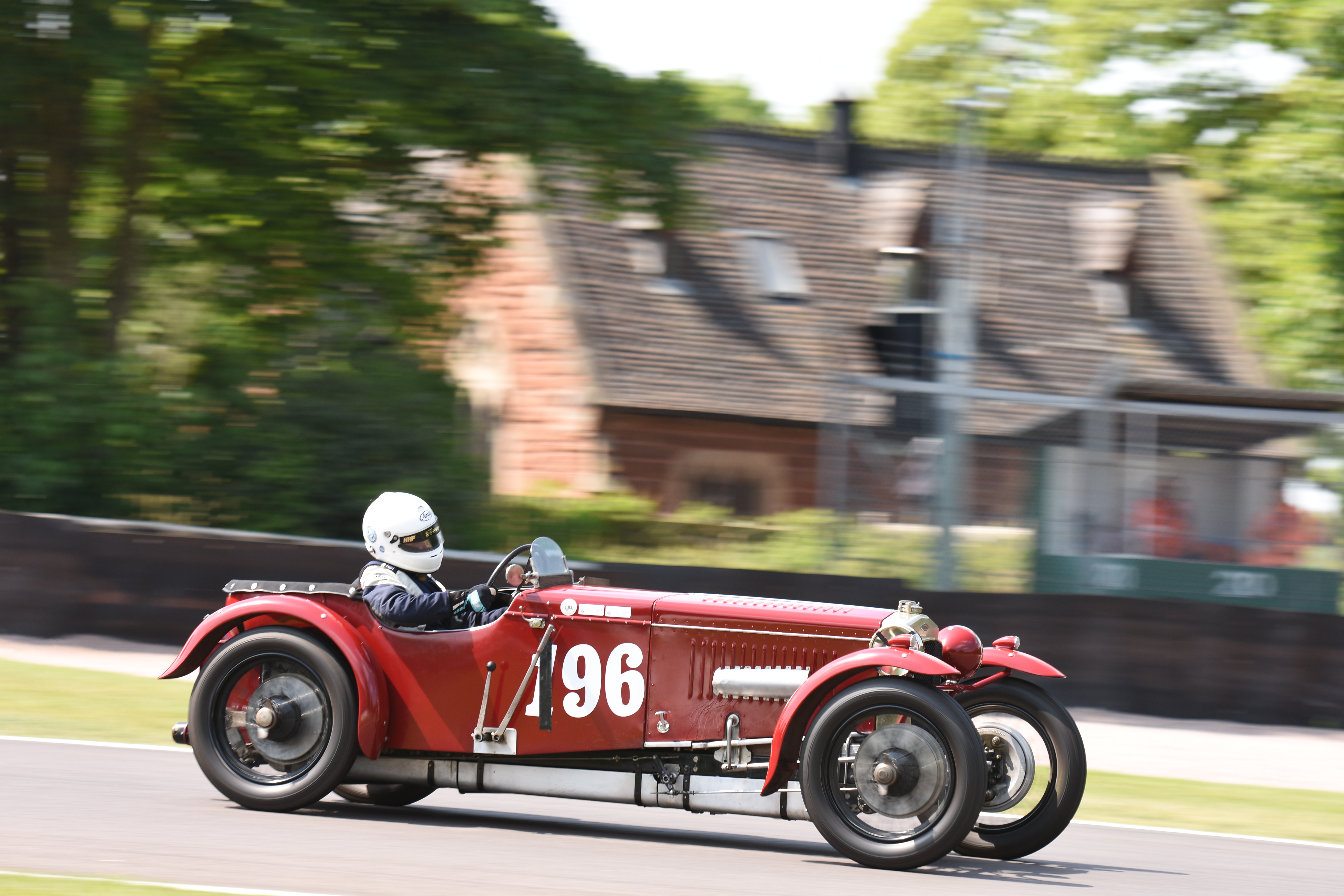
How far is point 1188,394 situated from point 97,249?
1151 centimetres

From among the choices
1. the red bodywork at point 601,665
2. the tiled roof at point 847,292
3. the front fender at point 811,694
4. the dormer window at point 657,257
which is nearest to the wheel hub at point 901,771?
the front fender at point 811,694

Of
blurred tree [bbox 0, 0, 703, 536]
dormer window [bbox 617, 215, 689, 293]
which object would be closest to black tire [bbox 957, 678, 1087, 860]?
blurred tree [bbox 0, 0, 703, 536]

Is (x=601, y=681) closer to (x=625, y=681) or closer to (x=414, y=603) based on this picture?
(x=625, y=681)

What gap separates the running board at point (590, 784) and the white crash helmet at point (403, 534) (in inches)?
34.1

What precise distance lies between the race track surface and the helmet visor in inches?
46.6

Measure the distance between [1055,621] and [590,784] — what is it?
7.23 meters

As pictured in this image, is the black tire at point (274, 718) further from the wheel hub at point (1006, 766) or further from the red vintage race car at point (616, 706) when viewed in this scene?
the wheel hub at point (1006, 766)

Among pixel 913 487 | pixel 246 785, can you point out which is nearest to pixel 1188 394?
pixel 913 487

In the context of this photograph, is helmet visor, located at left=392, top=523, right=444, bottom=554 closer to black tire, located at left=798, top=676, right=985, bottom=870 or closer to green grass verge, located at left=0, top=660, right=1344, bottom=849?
black tire, located at left=798, top=676, right=985, bottom=870

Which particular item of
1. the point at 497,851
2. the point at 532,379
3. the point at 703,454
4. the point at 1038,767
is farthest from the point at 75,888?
the point at 532,379

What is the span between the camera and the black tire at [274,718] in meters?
6.41

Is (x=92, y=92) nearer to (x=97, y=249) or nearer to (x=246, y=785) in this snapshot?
(x=97, y=249)

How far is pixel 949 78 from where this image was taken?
39250mm

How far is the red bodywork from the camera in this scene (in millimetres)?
6277
